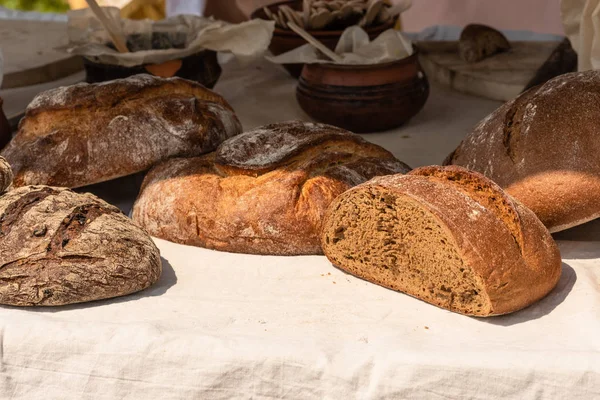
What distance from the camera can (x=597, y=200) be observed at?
160cm

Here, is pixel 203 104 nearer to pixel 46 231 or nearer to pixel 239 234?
pixel 239 234

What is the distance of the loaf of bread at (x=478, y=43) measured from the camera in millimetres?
2979

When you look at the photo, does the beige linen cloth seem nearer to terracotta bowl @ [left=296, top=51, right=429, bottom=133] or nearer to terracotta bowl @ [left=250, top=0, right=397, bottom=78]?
terracotta bowl @ [left=296, top=51, right=429, bottom=133]

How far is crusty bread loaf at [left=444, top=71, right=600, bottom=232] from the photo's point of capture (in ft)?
5.29

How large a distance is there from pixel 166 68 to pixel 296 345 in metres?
1.51

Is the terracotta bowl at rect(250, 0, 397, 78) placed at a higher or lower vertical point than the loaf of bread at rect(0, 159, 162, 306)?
higher

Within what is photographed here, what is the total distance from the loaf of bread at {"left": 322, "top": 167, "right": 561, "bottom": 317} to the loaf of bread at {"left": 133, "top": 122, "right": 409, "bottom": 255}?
4.4 inches

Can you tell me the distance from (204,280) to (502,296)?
64 centimetres

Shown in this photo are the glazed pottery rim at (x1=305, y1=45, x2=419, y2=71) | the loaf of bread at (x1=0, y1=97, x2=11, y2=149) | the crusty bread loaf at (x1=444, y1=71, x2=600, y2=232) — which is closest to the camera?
the crusty bread loaf at (x1=444, y1=71, x2=600, y2=232)

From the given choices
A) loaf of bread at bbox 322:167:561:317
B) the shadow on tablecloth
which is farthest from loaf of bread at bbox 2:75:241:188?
the shadow on tablecloth

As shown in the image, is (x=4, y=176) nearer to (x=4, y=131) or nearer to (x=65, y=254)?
(x=65, y=254)

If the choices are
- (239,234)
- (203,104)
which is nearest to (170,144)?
(203,104)

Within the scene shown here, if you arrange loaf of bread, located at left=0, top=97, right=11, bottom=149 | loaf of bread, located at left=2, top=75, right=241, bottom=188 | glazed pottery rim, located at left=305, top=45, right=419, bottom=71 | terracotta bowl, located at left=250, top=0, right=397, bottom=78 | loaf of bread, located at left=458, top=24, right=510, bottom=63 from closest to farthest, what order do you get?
loaf of bread, located at left=2, top=75, right=241, bottom=188 → loaf of bread, located at left=0, top=97, right=11, bottom=149 → glazed pottery rim, located at left=305, top=45, right=419, bottom=71 → terracotta bowl, located at left=250, top=0, right=397, bottom=78 → loaf of bread, located at left=458, top=24, right=510, bottom=63

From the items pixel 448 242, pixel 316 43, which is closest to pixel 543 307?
pixel 448 242
